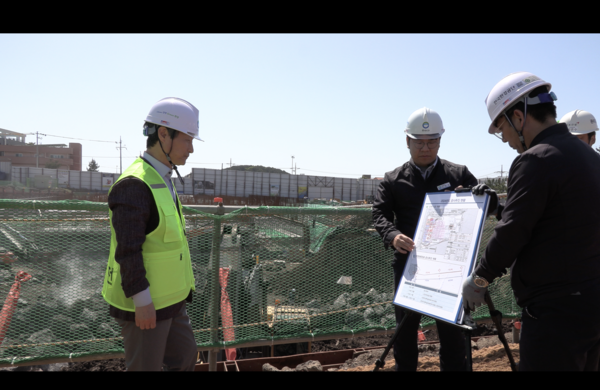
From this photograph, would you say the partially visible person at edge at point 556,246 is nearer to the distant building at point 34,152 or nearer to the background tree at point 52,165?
the distant building at point 34,152

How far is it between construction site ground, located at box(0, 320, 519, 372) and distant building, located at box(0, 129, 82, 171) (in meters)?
73.9

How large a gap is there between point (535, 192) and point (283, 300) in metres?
3.15

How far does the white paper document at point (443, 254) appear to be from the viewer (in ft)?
8.60

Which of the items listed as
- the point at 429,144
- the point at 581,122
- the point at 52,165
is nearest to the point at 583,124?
the point at 581,122

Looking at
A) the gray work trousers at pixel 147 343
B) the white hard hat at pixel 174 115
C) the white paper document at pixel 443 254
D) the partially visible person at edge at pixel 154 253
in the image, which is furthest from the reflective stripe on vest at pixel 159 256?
the white paper document at pixel 443 254

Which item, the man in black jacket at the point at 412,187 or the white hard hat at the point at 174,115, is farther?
the man in black jacket at the point at 412,187

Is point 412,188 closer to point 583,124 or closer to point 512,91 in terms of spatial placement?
point 512,91

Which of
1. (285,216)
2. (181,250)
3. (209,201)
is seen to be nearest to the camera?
(181,250)

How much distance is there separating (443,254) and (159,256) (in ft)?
6.45

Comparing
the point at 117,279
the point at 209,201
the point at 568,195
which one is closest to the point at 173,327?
the point at 117,279

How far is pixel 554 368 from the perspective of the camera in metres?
1.86

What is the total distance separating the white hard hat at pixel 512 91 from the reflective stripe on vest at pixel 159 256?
2.03 m

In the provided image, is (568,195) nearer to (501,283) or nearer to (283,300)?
(283,300)

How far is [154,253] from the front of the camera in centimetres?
228
